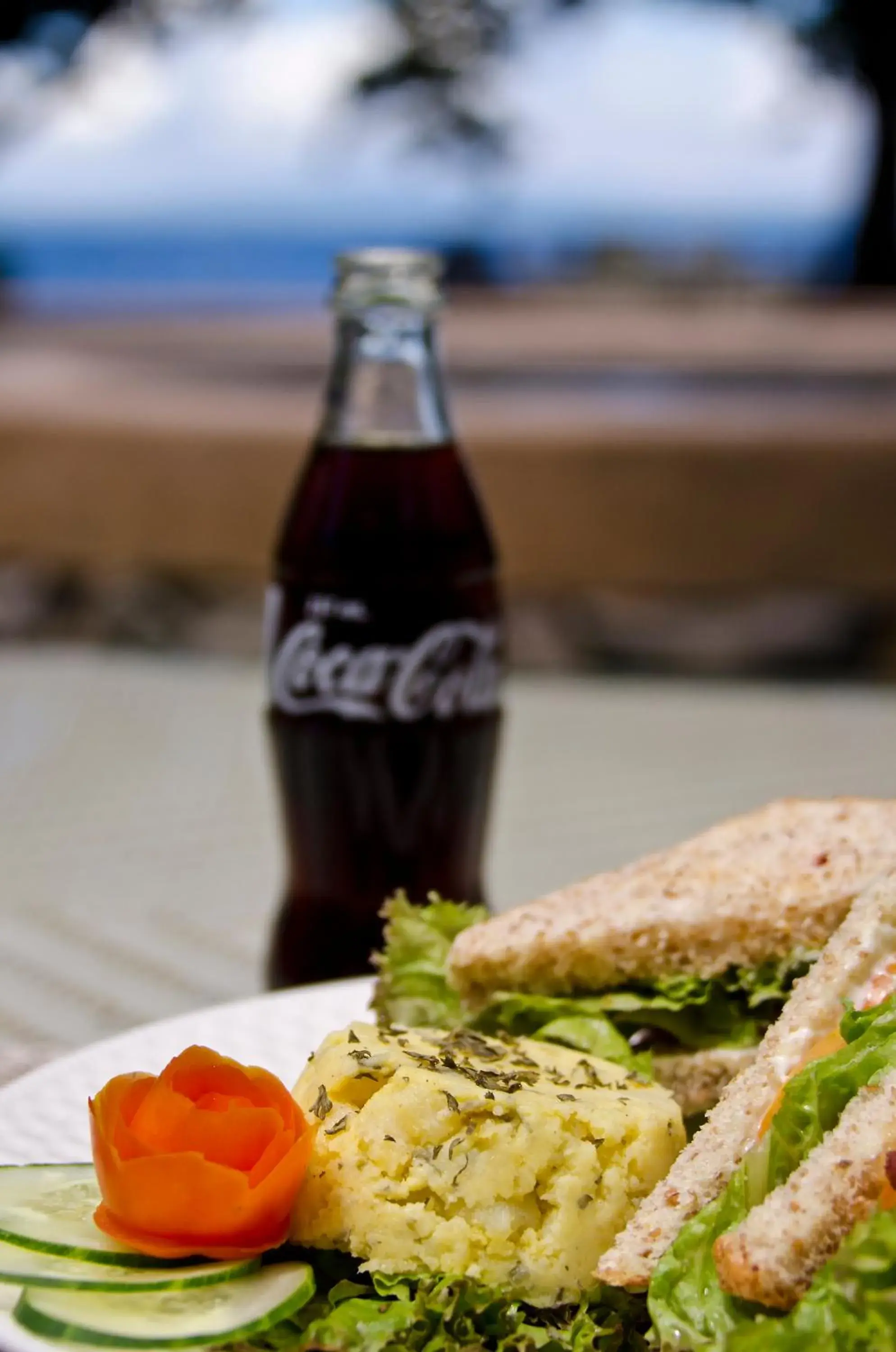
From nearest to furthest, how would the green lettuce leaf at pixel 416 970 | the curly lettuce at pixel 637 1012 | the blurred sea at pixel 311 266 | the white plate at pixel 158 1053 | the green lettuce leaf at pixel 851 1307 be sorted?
the green lettuce leaf at pixel 851 1307 < the white plate at pixel 158 1053 < the curly lettuce at pixel 637 1012 < the green lettuce leaf at pixel 416 970 < the blurred sea at pixel 311 266

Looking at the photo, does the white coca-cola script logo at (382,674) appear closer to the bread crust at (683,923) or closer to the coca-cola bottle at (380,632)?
the coca-cola bottle at (380,632)

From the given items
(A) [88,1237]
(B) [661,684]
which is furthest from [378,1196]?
(B) [661,684]

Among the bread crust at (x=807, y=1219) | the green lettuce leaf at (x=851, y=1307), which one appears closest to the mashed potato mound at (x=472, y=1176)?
the bread crust at (x=807, y=1219)

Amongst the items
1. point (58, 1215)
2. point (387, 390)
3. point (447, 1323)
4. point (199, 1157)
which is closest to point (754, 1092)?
point (447, 1323)

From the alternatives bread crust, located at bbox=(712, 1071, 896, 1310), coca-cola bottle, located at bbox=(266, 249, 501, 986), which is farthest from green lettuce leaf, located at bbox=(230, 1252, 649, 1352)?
coca-cola bottle, located at bbox=(266, 249, 501, 986)

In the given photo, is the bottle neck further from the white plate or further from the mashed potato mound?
the mashed potato mound

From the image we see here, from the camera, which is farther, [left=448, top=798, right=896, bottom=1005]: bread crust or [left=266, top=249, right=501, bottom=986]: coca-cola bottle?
[left=266, top=249, right=501, bottom=986]: coca-cola bottle
